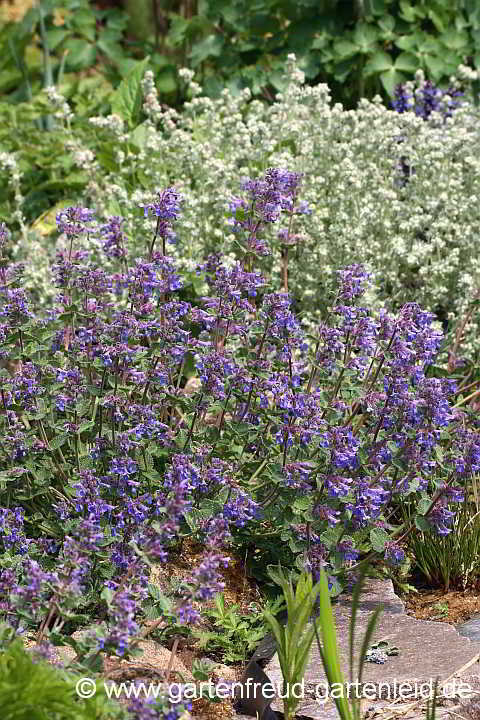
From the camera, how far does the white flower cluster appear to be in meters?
4.45

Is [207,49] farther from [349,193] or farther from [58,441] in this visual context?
[58,441]

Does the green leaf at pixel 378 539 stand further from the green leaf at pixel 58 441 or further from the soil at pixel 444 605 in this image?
the green leaf at pixel 58 441

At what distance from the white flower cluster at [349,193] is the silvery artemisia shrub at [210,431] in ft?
3.59

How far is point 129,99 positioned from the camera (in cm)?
604

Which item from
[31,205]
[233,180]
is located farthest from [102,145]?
[233,180]

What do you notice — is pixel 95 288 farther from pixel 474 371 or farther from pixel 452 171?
pixel 452 171

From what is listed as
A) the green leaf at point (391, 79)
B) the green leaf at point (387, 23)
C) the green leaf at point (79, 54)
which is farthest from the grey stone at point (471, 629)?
the green leaf at point (79, 54)

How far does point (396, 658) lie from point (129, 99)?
13.6 feet

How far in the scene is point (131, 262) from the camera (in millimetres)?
4625

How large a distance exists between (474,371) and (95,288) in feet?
5.46

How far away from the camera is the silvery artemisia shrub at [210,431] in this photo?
9.53ft

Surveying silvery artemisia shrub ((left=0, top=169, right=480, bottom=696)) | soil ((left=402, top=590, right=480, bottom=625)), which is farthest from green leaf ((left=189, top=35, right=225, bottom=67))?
soil ((left=402, top=590, right=480, bottom=625))

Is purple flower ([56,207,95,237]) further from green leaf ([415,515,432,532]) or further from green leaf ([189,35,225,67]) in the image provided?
green leaf ([189,35,225,67])

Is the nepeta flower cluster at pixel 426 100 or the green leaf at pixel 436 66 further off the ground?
the green leaf at pixel 436 66
